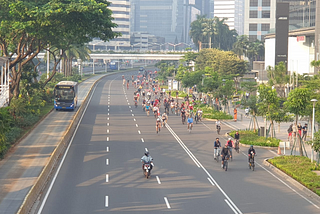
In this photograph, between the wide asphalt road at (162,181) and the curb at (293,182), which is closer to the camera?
the wide asphalt road at (162,181)

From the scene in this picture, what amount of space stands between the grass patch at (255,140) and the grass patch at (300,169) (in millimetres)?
5488

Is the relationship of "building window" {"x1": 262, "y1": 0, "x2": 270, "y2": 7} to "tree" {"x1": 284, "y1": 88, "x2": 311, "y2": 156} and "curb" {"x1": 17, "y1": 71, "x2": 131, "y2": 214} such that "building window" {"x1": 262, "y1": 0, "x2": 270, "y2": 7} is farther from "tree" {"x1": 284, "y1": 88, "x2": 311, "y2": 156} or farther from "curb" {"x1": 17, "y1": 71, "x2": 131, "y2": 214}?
"tree" {"x1": 284, "y1": 88, "x2": 311, "y2": 156}

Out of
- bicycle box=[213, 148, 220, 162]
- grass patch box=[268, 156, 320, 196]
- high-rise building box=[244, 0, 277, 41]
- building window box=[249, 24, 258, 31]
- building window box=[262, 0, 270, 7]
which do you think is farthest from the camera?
building window box=[249, 24, 258, 31]

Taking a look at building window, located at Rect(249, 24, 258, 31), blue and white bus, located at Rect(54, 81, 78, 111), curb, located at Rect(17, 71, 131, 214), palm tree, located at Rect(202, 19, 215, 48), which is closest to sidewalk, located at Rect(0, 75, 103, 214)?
curb, located at Rect(17, 71, 131, 214)

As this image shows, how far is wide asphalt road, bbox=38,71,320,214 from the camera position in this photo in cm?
2237

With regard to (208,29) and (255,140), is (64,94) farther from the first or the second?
(208,29)

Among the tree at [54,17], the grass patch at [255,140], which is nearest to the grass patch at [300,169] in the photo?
the grass patch at [255,140]

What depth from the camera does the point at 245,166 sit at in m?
32.2

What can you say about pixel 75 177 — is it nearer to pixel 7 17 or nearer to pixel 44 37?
pixel 7 17

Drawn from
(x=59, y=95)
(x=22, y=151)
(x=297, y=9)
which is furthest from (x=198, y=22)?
(x=22, y=151)

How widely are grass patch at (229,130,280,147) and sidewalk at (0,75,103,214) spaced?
45.9 ft

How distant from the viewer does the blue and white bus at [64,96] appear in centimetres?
5844

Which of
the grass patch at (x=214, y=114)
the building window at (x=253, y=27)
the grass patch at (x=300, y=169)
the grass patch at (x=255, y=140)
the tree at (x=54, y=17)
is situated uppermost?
the building window at (x=253, y=27)

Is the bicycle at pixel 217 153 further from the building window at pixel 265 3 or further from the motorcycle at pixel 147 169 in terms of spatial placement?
the building window at pixel 265 3
